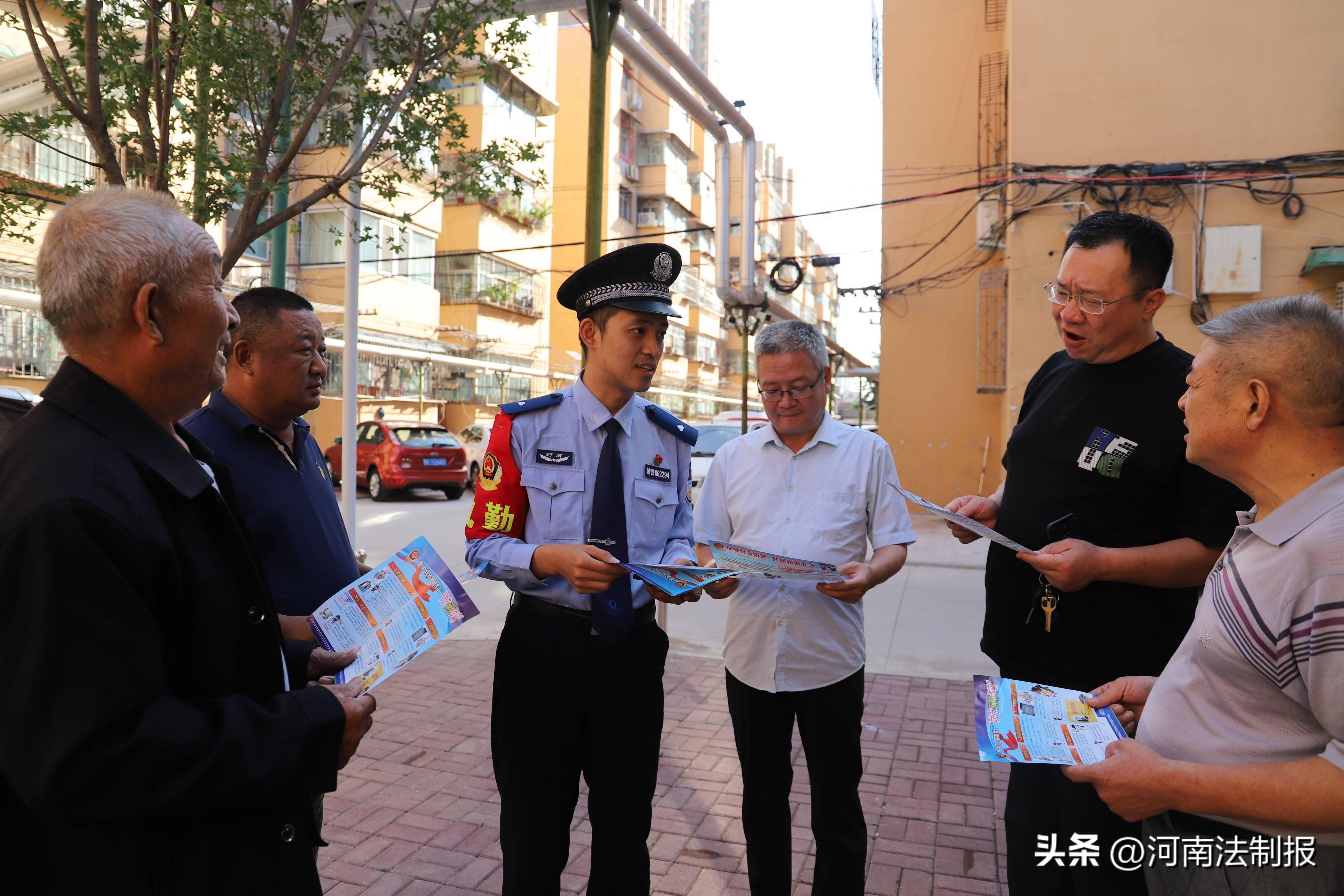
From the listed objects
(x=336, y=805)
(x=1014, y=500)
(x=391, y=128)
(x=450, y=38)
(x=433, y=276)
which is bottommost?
(x=336, y=805)

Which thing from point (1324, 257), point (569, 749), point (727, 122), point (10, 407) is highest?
point (727, 122)

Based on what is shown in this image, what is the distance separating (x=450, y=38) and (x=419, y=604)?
426cm

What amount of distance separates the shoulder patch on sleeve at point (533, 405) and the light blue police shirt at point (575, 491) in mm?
10

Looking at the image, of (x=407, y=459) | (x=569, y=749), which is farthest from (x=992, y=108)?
(x=569, y=749)

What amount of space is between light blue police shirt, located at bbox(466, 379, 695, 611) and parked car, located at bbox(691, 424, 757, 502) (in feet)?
32.0

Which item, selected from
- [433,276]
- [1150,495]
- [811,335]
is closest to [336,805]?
[811,335]

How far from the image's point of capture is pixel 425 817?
3.62 meters

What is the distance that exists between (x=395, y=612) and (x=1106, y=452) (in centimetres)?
181

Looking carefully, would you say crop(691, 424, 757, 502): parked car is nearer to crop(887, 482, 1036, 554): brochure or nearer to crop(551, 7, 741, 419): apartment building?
crop(887, 482, 1036, 554): brochure

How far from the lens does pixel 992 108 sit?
15.1 meters

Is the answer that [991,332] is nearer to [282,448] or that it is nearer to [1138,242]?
[1138,242]

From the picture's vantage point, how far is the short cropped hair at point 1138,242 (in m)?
2.22

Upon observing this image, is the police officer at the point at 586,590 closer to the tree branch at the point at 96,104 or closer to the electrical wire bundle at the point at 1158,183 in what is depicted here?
the tree branch at the point at 96,104

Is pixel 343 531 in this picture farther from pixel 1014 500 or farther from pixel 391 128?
pixel 391 128
